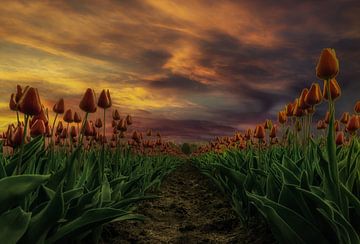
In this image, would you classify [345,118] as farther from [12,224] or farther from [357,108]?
[12,224]

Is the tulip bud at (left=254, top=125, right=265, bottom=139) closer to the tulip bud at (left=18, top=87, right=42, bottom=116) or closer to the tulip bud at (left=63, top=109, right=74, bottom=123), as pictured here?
the tulip bud at (left=63, top=109, right=74, bottom=123)

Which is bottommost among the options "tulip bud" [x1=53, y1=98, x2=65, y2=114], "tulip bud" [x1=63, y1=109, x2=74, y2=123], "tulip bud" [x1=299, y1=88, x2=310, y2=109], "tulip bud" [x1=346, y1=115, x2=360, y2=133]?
"tulip bud" [x1=63, y1=109, x2=74, y2=123]

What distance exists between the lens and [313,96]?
14.9 ft

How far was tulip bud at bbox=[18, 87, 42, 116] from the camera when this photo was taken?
10.5 feet

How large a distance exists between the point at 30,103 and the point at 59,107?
146cm

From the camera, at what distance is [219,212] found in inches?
300

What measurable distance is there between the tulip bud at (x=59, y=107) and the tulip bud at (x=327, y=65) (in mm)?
2734

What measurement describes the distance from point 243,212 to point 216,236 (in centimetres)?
50

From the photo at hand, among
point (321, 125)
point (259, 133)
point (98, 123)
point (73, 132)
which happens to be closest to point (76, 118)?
point (73, 132)

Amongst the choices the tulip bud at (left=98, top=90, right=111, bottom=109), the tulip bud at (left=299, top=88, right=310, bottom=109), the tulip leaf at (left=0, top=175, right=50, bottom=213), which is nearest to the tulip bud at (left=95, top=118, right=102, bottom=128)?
the tulip bud at (left=98, top=90, right=111, bottom=109)

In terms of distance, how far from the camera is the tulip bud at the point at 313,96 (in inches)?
178

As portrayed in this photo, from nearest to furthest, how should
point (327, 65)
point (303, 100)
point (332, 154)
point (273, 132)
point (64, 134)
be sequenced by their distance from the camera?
point (332, 154), point (327, 65), point (303, 100), point (64, 134), point (273, 132)

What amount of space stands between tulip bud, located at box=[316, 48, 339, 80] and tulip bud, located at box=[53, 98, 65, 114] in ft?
8.97

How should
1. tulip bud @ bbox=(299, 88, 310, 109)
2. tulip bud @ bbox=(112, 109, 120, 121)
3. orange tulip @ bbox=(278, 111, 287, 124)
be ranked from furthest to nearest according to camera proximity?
orange tulip @ bbox=(278, 111, 287, 124), tulip bud @ bbox=(112, 109, 120, 121), tulip bud @ bbox=(299, 88, 310, 109)
